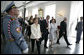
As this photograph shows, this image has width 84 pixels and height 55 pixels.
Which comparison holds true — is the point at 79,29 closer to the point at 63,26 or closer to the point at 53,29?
the point at 63,26

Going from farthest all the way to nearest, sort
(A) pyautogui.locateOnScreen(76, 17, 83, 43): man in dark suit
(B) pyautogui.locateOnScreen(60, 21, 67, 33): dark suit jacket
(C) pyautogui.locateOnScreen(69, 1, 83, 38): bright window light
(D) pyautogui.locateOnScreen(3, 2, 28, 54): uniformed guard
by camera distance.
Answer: (A) pyautogui.locateOnScreen(76, 17, 83, 43): man in dark suit, (C) pyautogui.locateOnScreen(69, 1, 83, 38): bright window light, (B) pyautogui.locateOnScreen(60, 21, 67, 33): dark suit jacket, (D) pyautogui.locateOnScreen(3, 2, 28, 54): uniformed guard

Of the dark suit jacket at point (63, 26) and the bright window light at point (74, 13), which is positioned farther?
the bright window light at point (74, 13)

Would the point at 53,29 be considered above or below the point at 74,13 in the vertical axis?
below

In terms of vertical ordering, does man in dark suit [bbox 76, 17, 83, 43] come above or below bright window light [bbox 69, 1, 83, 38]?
below

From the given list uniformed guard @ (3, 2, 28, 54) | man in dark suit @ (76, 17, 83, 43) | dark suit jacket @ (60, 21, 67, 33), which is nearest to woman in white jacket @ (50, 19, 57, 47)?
dark suit jacket @ (60, 21, 67, 33)

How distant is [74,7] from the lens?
3748 mm

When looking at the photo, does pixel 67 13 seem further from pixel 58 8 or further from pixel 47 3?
pixel 47 3

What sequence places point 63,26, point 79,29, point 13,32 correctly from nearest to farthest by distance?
1. point 13,32
2. point 63,26
3. point 79,29

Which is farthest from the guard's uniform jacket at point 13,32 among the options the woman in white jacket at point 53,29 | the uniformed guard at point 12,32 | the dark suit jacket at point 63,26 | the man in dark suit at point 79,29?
the man in dark suit at point 79,29

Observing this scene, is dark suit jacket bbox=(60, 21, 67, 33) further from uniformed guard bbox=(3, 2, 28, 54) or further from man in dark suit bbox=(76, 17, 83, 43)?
uniformed guard bbox=(3, 2, 28, 54)

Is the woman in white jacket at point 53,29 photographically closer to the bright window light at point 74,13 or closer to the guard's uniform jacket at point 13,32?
the bright window light at point 74,13

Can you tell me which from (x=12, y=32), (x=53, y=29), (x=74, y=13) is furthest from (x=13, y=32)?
(x=74, y=13)

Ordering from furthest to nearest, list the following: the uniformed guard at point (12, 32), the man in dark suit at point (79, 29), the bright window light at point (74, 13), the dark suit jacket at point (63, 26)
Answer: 1. the man in dark suit at point (79, 29)
2. the bright window light at point (74, 13)
3. the dark suit jacket at point (63, 26)
4. the uniformed guard at point (12, 32)

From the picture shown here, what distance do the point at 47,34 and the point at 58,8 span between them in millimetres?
925
